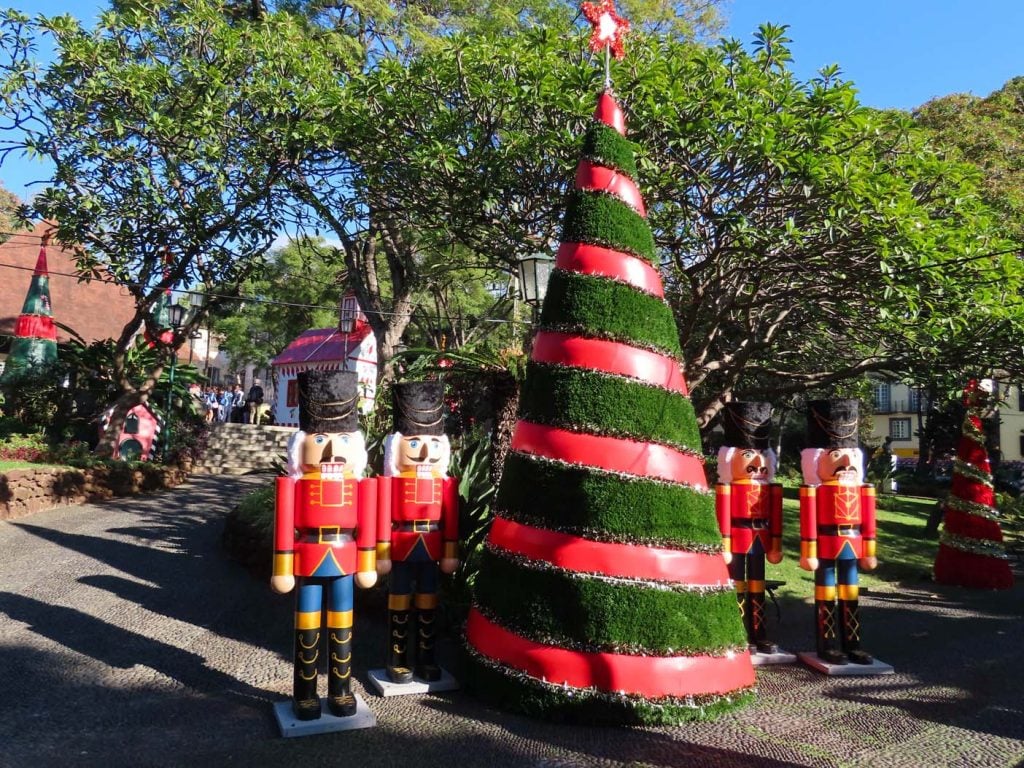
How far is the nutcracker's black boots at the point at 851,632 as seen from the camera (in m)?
6.05

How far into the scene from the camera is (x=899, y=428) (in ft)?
152

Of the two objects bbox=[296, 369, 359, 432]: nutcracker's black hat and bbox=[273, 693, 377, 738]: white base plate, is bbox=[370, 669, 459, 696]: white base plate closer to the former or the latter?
bbox=[273, 693, 377, 738]: white base plate

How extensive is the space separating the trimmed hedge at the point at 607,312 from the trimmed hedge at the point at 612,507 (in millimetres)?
982

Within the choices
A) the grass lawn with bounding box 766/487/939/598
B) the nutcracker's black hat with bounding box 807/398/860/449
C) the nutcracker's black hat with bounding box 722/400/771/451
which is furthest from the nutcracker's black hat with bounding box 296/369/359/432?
the grass lawn with bounding box 766/487/939/598

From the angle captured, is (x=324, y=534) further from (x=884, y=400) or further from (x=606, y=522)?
(x=884, y=400)

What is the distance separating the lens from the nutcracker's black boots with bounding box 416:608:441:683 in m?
5.44

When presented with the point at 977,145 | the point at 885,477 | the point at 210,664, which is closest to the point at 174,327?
the point at 210,664

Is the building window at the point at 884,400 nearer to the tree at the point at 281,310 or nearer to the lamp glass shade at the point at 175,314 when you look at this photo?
the tree at the point at 281,310

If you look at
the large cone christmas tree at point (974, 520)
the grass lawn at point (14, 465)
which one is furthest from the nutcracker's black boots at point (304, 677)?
the large cone christmas tree at point (974, 520)

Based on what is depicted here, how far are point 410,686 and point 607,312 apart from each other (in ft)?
10.1

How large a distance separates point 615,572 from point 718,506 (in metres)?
1.88

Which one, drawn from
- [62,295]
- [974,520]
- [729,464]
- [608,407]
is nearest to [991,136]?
[974,520]

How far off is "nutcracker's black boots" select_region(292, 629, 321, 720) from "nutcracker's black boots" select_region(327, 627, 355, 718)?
109mm

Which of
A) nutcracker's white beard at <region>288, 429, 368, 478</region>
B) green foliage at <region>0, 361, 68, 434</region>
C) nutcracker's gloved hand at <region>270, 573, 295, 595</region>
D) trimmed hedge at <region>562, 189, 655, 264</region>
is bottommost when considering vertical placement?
nutcracker's gloved hand at <region>270, 573, 295, 595</region>
